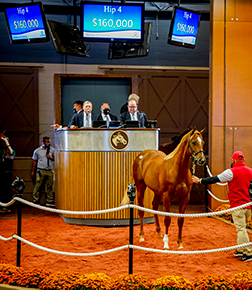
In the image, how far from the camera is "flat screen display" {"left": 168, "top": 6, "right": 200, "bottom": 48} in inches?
324

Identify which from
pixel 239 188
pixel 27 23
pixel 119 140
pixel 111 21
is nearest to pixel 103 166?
pixel 119 140

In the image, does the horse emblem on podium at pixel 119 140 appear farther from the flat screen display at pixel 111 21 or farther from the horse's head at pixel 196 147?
the flat screen display at pixel 111 21

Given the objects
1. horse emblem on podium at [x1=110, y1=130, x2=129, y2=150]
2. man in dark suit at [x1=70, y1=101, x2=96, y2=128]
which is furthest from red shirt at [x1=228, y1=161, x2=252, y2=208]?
man in dark suit at [x1=70, y1=101, x2=96, y2=128]

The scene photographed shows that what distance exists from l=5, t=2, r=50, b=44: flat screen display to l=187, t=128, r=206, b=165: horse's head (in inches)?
198

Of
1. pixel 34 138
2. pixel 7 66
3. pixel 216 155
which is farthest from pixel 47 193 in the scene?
pixel 7 66

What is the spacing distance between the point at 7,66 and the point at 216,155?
7723 mm

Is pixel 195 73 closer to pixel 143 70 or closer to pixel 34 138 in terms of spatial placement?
pixel 143 70

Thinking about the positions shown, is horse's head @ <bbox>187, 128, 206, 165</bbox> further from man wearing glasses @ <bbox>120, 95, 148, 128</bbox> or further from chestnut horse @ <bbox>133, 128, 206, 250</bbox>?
man wearing glasses @ <bbox>120, 95, 148, 128</bbox>

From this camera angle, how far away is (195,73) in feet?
39.9

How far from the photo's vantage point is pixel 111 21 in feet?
25.8

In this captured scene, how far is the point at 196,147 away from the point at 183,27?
494cm

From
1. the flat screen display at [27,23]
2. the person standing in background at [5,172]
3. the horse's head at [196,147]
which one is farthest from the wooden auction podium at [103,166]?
the flat screen display at [27,23]

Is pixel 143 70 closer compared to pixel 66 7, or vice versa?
pixel 66 7

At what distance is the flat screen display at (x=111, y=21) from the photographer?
777 cm
